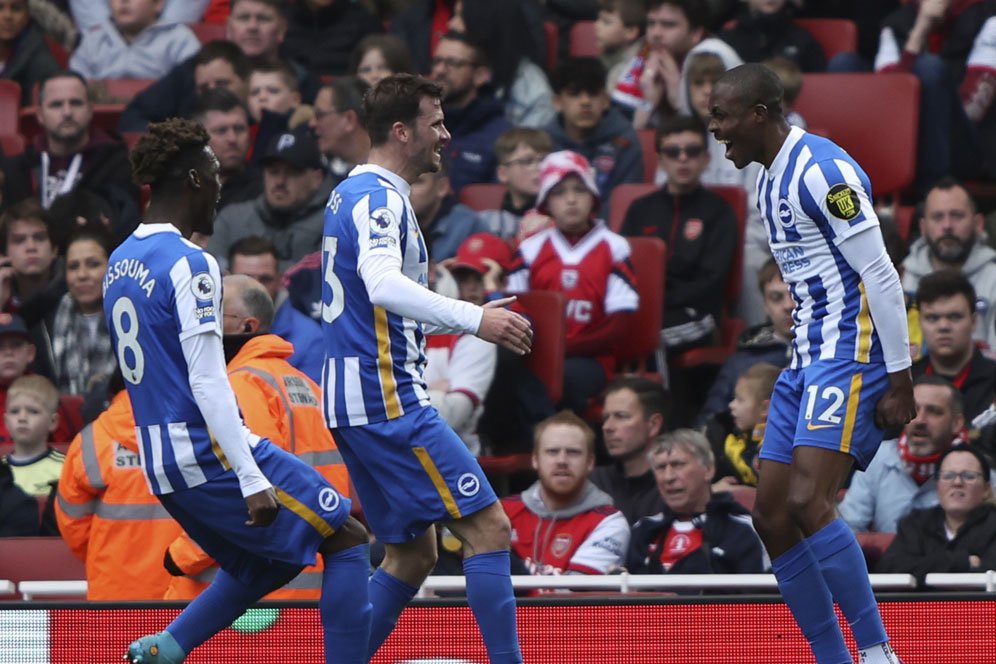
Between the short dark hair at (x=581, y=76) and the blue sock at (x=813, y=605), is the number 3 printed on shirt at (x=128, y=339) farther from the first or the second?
the short dark hair at (x=581, y=76)

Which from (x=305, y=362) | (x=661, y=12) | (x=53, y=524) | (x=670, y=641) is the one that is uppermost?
(x=661, y=12)

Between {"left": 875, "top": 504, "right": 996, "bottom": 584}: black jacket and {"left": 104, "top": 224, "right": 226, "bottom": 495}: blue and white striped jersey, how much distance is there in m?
3.03

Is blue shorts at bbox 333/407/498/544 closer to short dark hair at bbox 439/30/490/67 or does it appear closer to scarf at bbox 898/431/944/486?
scarf at bbox 898/431/944/486

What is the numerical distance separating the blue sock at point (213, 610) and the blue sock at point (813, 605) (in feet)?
5.07

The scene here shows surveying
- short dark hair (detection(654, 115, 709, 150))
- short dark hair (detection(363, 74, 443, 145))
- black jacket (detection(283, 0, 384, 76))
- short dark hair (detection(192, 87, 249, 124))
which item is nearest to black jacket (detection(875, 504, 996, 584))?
short dark hair (detection(363, 74, 443, 145))

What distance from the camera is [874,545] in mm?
7484

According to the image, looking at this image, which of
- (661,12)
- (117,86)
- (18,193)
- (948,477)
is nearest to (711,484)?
(948,477)

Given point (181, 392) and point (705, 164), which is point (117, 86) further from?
point (181, 392)

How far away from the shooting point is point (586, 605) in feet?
20.5

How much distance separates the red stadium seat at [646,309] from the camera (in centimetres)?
949

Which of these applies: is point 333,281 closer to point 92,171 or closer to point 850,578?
point 850,578

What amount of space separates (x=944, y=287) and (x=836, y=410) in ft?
10.4

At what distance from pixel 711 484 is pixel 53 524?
2.85 metres

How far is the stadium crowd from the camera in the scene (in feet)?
24.1
